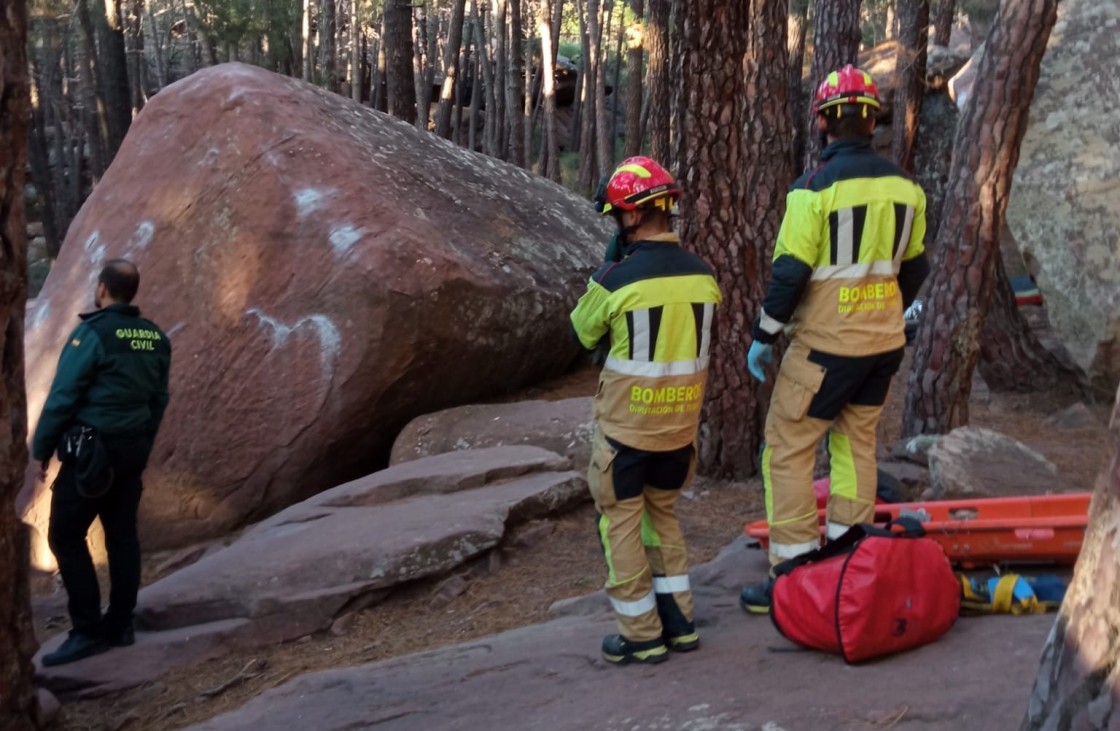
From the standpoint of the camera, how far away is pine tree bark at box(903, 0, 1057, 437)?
6.96m

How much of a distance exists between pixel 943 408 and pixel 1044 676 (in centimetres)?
509

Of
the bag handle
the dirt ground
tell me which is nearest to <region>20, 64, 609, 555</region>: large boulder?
the dirt ground

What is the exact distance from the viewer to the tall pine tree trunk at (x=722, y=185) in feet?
22.3

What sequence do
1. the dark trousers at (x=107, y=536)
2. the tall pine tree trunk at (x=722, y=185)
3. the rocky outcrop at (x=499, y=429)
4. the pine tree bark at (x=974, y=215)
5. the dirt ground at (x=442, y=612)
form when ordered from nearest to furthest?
the dirt ground at (x=442, y=612) → the dark trousers at (x=107, y=536) → the tall pine tree trunk at (x=722, y=185) → the pine tree bark at (x=974, y=215) → the rocky outcrop at (x=499, y=429)

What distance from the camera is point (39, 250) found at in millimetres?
30500

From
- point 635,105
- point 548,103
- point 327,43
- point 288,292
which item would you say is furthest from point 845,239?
point 327,43

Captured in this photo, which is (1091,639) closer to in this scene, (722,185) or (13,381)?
(13,381)

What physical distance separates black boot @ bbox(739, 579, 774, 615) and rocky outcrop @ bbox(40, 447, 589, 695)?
183 centimetres

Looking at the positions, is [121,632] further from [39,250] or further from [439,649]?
[39,250]

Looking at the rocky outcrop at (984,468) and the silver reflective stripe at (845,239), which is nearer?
the silver reflective stripe at (845,239)

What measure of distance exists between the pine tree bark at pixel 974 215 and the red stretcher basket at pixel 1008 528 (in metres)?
2.53

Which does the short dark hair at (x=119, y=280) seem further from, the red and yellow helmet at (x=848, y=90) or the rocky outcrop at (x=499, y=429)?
the red and yellow helmet at (x=848, y=90)

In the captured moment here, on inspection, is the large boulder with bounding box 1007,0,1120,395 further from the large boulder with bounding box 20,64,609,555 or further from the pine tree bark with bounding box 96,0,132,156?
the pine tree bark with bounding box 96,0,132,156

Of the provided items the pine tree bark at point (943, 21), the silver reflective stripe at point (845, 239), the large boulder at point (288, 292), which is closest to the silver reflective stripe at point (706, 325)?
the silver reflective stripe at point (845, 239)
